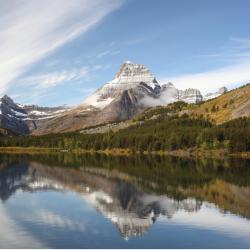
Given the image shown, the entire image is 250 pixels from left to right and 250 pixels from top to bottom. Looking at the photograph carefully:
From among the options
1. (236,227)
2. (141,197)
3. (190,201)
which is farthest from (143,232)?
(141,197)

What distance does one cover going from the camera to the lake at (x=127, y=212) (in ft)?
167

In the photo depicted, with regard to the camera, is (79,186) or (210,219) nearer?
(210,219)

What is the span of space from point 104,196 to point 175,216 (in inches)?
939

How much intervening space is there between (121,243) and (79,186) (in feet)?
184

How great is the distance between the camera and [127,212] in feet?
229

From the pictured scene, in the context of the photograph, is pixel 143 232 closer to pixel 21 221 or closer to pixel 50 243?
pixel 50 243

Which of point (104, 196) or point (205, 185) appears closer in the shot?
point (104, 196)

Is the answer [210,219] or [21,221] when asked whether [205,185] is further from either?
[21,221]

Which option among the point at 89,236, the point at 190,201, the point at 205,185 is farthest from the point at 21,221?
the point at 205,185

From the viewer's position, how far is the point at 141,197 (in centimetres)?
8556

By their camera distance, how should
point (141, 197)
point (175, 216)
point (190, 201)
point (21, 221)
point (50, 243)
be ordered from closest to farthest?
point (50, 243), point (21, 221), point (175, 216), point (190, 201), point (141, 197)

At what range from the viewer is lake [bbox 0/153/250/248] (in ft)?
167

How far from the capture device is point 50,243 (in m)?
48.7

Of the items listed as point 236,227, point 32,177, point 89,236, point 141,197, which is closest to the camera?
point 89,236
